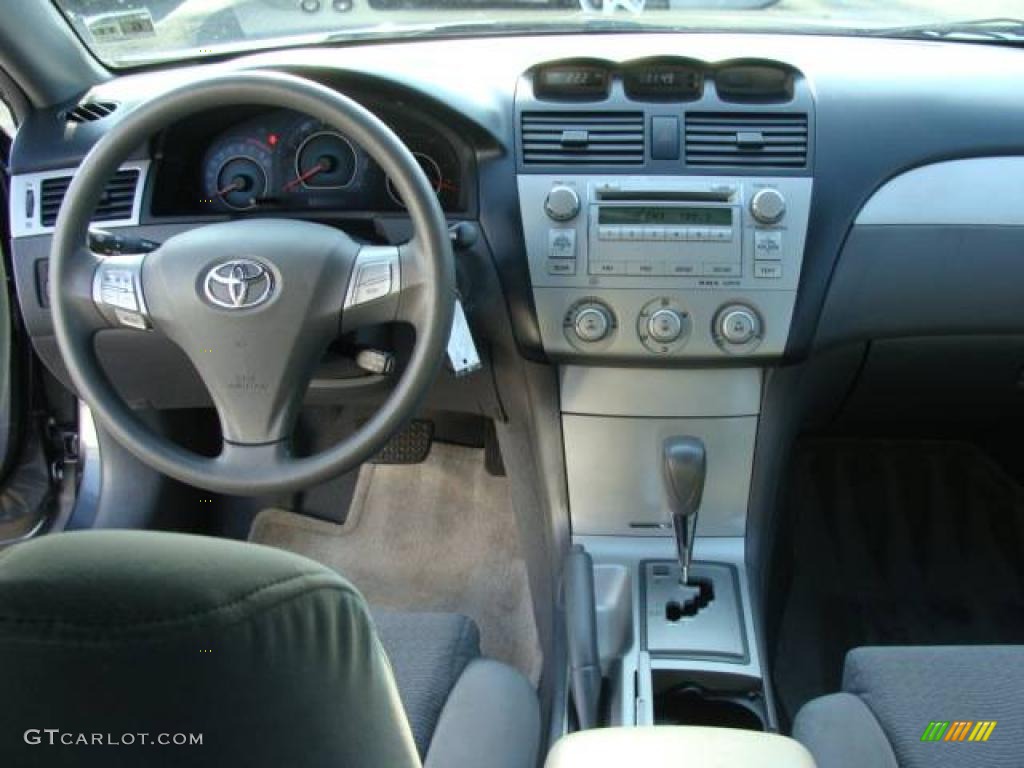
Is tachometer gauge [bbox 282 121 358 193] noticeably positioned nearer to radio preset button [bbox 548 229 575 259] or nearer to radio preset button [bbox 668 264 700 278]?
radio preset button [bbox 548 229 575 259]

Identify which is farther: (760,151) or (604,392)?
(604,392)

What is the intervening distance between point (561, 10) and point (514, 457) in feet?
2.79

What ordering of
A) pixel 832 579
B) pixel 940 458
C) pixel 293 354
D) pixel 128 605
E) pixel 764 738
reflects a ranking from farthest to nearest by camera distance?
pixel 940 458, pixel 832 579, pixel 293 354, pixel 764 738, pixel 128 605

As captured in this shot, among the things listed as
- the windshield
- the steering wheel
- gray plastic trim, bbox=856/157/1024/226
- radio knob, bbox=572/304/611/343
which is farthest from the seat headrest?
Answer: the windshield

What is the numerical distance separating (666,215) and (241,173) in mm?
719

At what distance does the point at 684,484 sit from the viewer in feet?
5.84

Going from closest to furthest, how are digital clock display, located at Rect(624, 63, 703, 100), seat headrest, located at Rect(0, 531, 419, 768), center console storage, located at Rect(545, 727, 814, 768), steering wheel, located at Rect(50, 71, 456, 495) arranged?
1. seat headrest, located at Rect(0, 531, 419, 768)
2. center console storage, located at Rect(545, 727, 814, 768)
3. steering wheel, located at Rect(50, 71, 456, 495)
4. digital clock display, located at Rect(624, 63, 703, 100)

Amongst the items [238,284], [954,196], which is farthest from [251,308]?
[954,196]

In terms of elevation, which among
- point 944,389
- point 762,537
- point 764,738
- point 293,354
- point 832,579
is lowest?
point 832,579

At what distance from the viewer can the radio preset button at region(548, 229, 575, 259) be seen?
1720mm

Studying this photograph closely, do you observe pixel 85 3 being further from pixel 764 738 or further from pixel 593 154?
pixel 764 738

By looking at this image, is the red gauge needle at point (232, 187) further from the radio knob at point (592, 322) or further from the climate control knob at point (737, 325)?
the climate control knob at point (737, 325)

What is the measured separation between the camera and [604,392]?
6.14 feet

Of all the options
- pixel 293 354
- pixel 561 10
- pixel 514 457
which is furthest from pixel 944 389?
pixel 293 354
